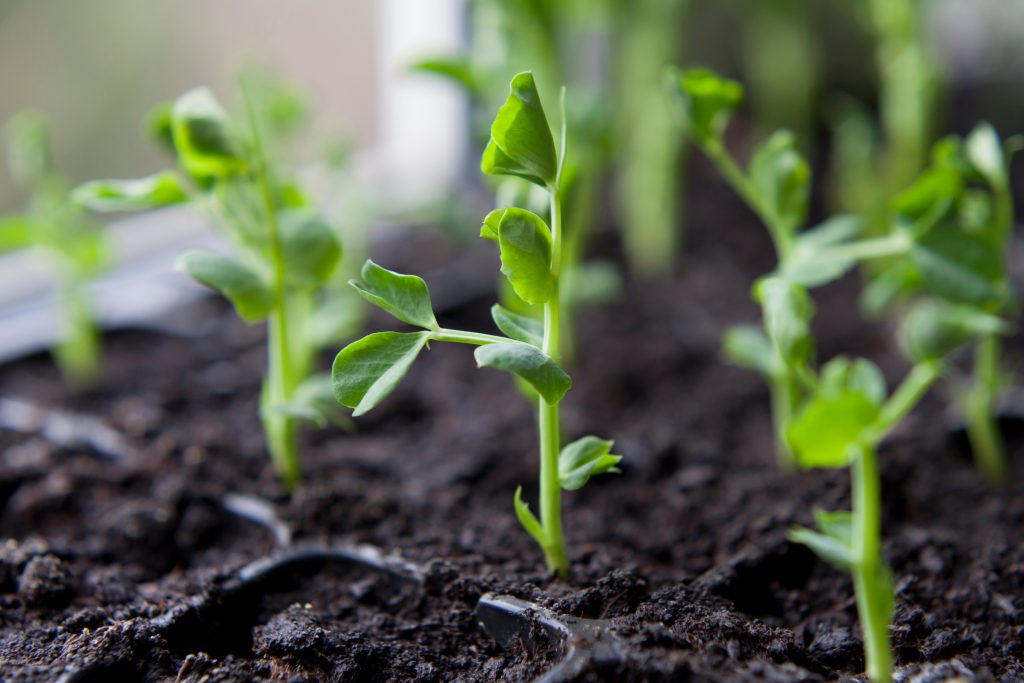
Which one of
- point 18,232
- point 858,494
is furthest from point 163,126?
point 858,494

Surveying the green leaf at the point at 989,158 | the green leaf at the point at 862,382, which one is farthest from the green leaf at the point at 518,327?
the green leaf at the point at 989,158

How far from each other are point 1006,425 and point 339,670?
0.82 meters

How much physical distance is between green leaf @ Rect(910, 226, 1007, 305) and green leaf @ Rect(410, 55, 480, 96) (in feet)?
1.73

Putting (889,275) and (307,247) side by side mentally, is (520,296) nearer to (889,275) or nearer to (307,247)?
(307,247)

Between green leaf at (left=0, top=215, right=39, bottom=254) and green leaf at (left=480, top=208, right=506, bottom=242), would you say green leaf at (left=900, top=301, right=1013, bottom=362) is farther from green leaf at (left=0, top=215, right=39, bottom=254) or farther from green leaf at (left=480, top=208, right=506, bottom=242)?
green leaf at (left=0, top=215, right=39, bottom=254)

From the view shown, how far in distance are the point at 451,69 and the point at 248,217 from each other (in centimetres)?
34

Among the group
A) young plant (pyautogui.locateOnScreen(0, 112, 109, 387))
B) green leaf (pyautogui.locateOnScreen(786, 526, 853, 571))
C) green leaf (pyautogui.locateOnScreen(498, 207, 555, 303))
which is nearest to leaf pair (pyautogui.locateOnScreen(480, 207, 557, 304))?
green leaf (pyautogui.locateOnScreen(498, 207, 555, 303))

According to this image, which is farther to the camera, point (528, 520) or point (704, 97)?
point (704, 97)

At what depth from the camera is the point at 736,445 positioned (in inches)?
40.6

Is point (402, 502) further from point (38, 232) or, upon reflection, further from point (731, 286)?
point (731, 286)

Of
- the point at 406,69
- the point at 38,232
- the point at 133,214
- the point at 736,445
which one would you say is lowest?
the point at 736,445

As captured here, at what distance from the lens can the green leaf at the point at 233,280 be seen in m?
0.69

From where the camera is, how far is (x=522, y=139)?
0.54 metres

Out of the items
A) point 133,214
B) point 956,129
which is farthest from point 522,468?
point 956,129
